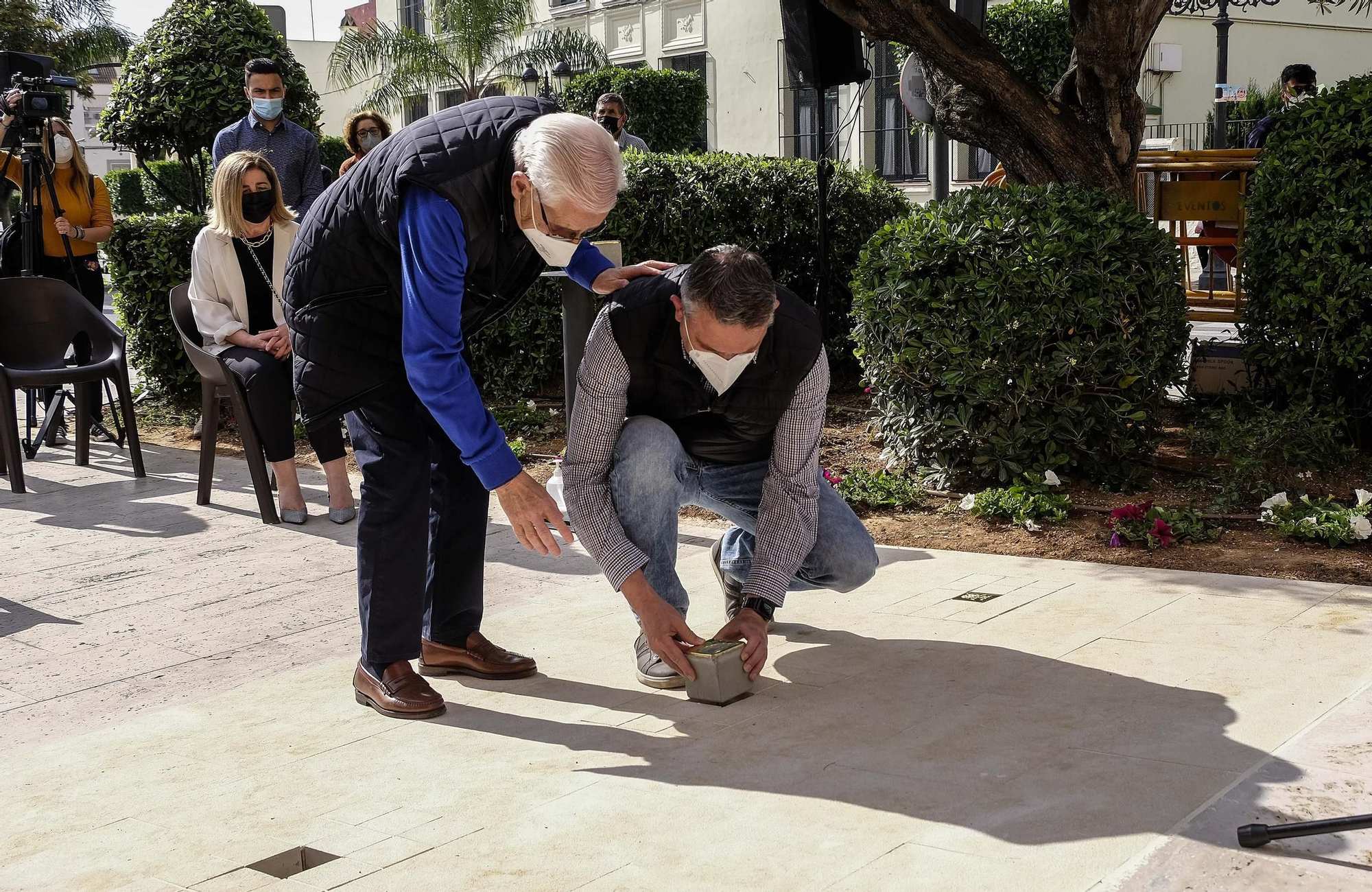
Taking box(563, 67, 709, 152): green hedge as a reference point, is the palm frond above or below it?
above

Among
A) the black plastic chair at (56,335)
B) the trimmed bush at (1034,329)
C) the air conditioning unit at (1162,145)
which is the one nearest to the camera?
the trimmed bush at (1034,329)

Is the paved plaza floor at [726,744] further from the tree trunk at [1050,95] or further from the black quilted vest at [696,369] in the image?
the tree trunk at [1050,95]

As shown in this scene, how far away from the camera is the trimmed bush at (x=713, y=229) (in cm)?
837

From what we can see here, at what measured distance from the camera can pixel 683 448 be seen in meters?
3.77

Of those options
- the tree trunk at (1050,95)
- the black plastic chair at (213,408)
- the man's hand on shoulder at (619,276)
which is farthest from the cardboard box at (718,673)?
the tree trunk at (1050,95)

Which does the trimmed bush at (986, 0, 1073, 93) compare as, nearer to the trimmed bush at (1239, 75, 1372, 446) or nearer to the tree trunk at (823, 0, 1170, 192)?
the tree trunk at (823, 0, 1170, 192)

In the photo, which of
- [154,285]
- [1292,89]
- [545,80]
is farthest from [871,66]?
[154,285]

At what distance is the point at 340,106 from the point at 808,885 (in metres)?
46.2

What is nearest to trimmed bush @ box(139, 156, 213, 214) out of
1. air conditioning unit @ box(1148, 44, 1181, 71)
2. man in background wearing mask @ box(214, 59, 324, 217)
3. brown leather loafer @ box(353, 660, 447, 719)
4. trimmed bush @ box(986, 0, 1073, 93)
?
man in background wearing mask @ box(214, 59, 324, 217)

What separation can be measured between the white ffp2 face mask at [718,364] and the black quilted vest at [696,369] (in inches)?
2.3

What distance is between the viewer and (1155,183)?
816 cm

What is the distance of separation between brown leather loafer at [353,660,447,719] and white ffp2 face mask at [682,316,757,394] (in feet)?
3.67

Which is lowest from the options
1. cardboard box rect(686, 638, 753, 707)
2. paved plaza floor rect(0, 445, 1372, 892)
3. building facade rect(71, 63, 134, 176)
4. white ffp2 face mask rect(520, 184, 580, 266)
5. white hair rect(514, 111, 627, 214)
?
paved plaza floor rect(0, 445, 1372, 892)

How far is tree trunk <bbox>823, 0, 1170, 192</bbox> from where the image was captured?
6.40m
